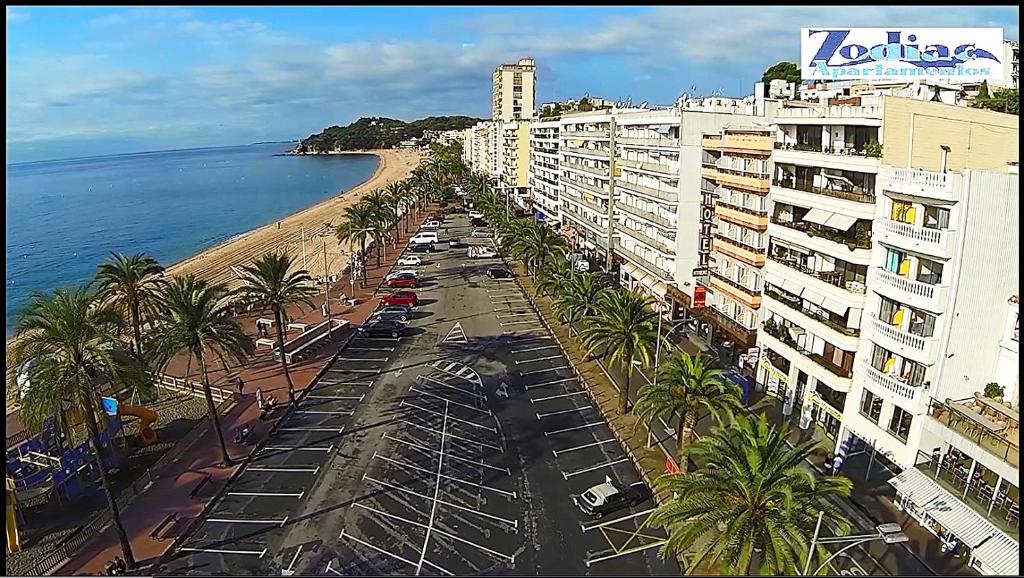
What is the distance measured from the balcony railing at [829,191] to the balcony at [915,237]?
1908mm

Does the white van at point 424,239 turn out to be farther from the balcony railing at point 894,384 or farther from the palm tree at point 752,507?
the palm tree at point 752,507

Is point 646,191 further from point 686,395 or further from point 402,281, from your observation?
point 686,395

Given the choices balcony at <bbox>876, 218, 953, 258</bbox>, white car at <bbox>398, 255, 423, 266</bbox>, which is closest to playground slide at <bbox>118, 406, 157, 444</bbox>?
balcony at <bbox>876, 218, 953, 258</bbox>


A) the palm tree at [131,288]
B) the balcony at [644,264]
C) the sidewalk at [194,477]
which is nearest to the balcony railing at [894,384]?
the balcony at [644,264]

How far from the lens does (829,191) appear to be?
32.9m

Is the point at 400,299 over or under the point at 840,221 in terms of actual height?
under

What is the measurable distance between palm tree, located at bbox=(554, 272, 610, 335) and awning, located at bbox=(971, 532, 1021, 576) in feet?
82.7

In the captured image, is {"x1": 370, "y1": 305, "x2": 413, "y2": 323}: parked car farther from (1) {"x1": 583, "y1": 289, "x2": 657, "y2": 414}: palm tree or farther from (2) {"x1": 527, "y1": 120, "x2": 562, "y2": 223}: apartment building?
(2) {"x1": 527, "y1": 120, "x2": 562, "y2": 223}: apartment building

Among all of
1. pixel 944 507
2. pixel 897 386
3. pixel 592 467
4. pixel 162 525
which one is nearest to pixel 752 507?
pixel 944 507

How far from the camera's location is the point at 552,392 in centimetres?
4200

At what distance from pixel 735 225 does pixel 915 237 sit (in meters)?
16.4

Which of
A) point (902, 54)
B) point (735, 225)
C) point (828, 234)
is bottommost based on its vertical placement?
point (735, 225)

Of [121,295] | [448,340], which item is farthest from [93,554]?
[448,340]

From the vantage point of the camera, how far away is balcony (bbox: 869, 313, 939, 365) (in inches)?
1034
